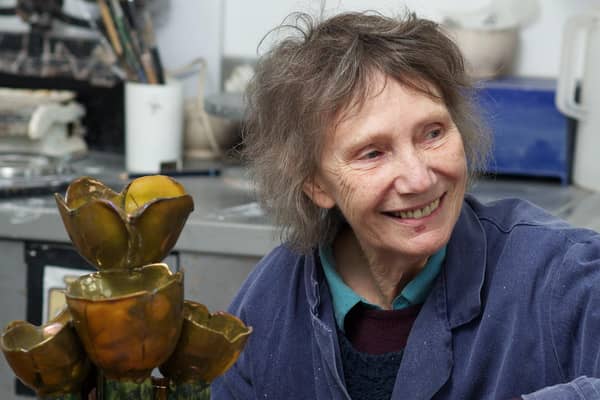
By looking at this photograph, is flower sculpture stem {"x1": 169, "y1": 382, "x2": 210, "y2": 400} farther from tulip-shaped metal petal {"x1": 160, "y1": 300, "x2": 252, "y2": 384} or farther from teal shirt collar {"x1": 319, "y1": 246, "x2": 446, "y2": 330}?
teal shirt collar {"x1": 319, "y1": 246, "x2": 446, "y2": 330}

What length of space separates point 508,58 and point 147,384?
1808 mm

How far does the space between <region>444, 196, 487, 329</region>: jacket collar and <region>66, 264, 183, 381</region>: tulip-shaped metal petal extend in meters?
0.58

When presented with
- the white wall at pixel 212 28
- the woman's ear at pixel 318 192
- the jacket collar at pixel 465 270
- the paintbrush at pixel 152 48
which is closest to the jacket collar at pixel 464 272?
the jacket collar at pixel 465 270

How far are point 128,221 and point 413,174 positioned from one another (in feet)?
1.63

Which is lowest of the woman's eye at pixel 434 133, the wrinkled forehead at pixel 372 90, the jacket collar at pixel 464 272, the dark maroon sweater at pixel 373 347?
the dark maroon sweater at pixel 373 347

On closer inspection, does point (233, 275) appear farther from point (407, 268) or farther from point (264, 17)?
point (264, 17)

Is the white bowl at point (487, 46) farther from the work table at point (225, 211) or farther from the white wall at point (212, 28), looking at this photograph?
the white wall at point (212, 28)

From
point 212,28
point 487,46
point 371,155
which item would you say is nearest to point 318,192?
point 371,155

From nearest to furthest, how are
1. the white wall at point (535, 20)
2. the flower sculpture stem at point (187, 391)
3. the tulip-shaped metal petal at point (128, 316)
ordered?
the tulip-shaped metal petal at point (128, 316) < the flower sculpture stem at point (187, 391) < the white wall at point (535, 20)

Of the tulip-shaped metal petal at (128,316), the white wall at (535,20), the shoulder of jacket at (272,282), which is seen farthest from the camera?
the white wall at (535,20)

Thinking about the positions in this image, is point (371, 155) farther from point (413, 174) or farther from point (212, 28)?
point (212, 28)

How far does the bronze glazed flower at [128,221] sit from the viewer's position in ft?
2.75

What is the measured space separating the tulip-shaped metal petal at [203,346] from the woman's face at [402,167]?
0.41 metres

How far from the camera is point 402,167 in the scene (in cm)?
125
